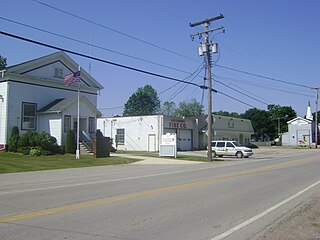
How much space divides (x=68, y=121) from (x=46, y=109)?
233 centimetres

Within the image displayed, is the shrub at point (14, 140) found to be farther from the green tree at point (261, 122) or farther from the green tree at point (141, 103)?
the green tree at point (261, 122)

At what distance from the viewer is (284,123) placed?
122 m

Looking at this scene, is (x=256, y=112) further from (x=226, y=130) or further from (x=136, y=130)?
(x=136, y=130)

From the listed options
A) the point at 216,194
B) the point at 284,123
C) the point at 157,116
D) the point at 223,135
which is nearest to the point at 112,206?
the point at 216,194

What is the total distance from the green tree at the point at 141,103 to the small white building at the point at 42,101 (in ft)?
248

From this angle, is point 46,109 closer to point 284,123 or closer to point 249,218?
point 249,218

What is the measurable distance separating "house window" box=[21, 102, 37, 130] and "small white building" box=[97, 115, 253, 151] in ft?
55.5

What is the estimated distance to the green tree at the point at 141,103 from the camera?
116625 mm

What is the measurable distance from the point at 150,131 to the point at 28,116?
17.6 metres

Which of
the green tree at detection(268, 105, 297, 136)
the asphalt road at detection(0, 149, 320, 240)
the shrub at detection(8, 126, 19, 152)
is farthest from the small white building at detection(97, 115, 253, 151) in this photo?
the green tree at detection(268, 105, 297, 136)

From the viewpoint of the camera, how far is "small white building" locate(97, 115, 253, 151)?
1959 inches

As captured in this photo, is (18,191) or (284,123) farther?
(284,123)

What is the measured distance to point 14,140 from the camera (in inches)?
1337

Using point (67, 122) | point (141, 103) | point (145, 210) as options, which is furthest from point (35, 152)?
point (141, 103)
